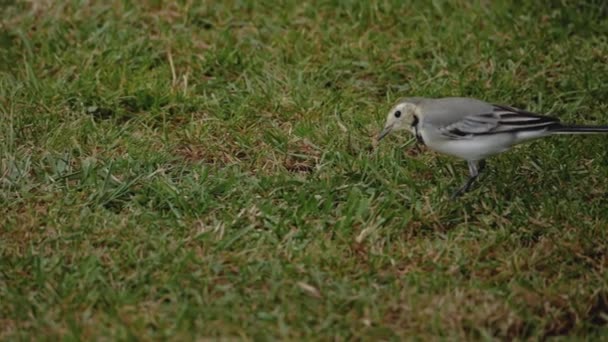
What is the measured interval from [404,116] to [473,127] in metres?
0.42

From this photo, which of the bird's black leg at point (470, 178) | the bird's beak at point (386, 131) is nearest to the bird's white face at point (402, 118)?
the bird's beak at point (386, 131)

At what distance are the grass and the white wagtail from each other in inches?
11.1

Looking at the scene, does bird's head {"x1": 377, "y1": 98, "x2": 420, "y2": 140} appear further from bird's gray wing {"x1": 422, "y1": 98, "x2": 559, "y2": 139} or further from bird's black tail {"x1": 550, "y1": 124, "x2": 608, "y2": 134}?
bird's black tail {"x1": 550, "y1": 124, "x2": 608, "y2": 134}

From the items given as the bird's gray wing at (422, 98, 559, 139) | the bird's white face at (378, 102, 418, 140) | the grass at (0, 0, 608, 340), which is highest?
the bird's gray wing at (422, 98, 559, 139)

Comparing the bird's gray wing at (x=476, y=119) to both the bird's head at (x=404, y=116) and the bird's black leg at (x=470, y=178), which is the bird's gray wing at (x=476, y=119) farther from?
the bird's black leg at (x=470, y=178)

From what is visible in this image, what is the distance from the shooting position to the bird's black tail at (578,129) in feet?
17.6

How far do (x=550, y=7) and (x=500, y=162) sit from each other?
2157mm

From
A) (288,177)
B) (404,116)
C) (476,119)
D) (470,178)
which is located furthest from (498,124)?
Answer: (288,177)

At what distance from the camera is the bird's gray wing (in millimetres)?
5500

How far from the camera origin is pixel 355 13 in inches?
307

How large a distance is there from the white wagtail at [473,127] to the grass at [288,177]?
0.28 m

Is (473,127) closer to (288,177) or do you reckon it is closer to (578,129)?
(578,129)

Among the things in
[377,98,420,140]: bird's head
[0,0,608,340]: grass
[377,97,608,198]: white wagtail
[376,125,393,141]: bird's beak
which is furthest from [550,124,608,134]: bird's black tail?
[376,125,393,141]: bird's beak

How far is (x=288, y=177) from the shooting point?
595 cm
